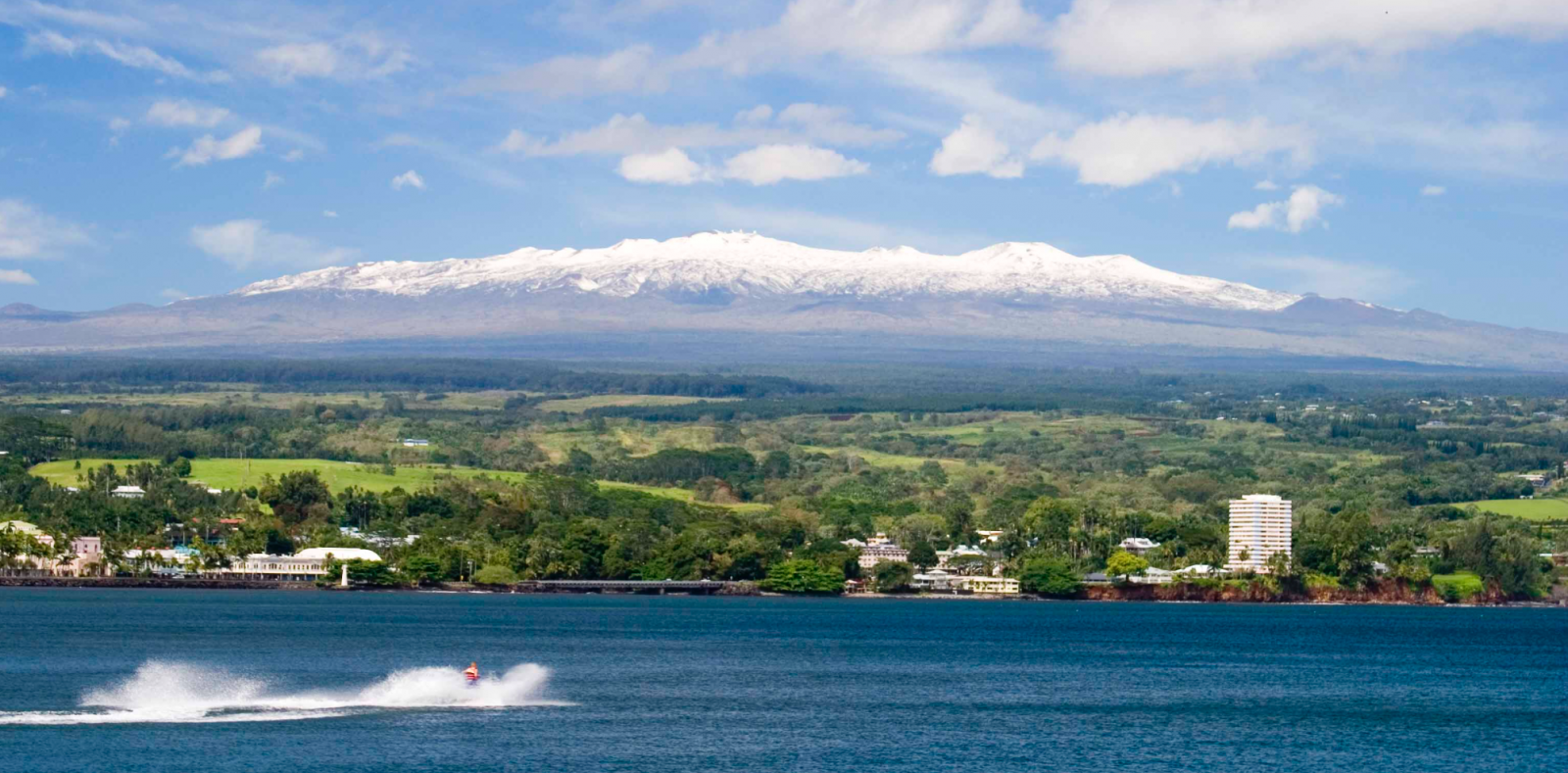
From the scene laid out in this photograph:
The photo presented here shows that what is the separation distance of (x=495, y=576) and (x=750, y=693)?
5457 cm

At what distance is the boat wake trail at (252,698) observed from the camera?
50.1 metres

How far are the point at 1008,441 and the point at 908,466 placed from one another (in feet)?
76.1

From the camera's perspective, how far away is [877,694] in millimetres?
59094

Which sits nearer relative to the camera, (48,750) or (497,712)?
(48,750)

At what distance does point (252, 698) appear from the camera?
53812mm

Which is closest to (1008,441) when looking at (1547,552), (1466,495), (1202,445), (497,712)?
(1202,445)

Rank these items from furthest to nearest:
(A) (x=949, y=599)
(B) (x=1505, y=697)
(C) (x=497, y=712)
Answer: (A) (x=949, y=599) → (B) (x=1505, y=697) → (C) (x=497, y=712)

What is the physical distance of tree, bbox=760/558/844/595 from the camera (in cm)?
11150

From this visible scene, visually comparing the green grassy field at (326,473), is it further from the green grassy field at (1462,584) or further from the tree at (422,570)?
the green grassy field at (1462,584)

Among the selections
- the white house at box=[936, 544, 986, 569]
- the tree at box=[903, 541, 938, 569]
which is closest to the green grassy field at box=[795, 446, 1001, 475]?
the white house at box=[936, 544, 986, 569]

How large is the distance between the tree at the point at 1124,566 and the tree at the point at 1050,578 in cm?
208

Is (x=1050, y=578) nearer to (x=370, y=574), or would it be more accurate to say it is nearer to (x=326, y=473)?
(x=370, y=574)

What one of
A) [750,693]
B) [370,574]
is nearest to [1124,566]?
[370,574]

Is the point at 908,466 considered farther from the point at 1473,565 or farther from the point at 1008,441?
the point at 1473,565
